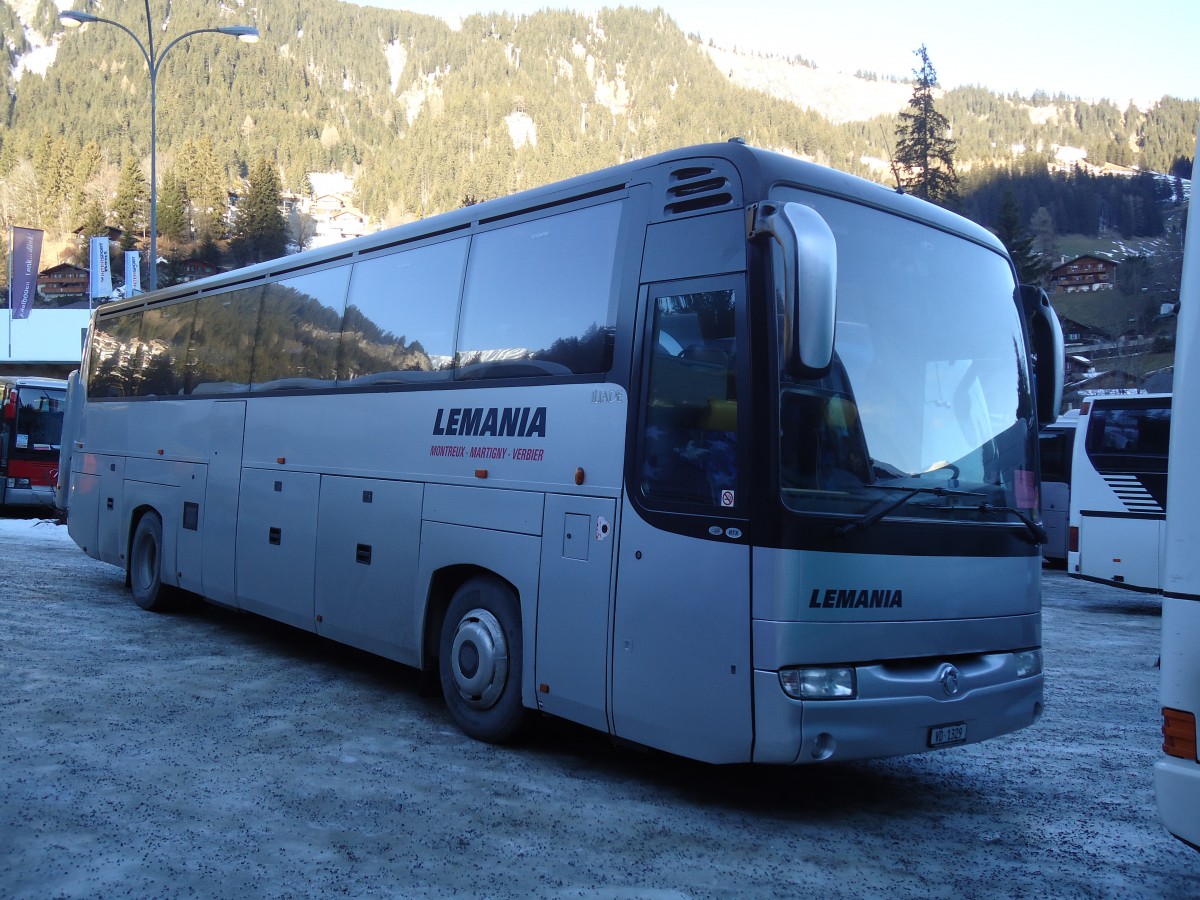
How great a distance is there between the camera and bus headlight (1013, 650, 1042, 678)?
18.8 feet

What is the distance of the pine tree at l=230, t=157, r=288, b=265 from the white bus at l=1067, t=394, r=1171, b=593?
96796mm

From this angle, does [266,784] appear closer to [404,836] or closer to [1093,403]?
[404,836]

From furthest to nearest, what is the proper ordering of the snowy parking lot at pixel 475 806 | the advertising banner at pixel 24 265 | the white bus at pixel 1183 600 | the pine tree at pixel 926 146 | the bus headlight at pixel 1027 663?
the pine tree at pixel 926 146
the advertising banner at pixel 24 265
the bus headlight at pixel 1027 663
the snowy parking lot at pixel 475 806
the white bus at pixel 1183 600

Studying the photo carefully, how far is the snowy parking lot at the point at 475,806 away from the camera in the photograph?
4406 mm

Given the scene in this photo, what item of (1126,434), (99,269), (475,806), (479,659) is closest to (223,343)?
(479,659)

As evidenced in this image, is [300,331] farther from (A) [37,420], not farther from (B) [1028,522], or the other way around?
(A) [37,420]

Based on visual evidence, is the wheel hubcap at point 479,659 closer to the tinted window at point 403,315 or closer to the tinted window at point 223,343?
the tinted window at point 403,315

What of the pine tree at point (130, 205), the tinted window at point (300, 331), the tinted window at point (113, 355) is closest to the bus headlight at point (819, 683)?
the tinted window at point (300, 331)

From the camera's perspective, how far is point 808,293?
14.5 feet

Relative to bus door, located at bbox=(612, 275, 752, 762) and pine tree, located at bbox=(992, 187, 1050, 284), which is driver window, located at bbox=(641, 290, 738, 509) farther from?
pine tree, located at bbox=(992, 187, 1050, 284)

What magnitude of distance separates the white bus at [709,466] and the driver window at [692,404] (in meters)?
0.01

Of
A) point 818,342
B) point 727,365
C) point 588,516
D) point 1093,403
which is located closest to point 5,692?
point 588,516

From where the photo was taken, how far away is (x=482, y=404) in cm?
668

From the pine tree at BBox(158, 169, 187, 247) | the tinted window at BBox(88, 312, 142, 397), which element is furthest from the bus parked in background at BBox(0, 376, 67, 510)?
the pine tree at BBox(158, 169, 187, 247)
